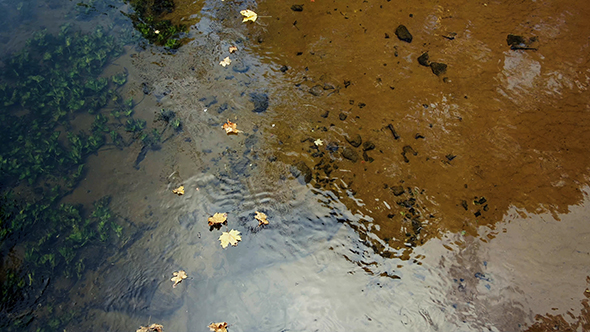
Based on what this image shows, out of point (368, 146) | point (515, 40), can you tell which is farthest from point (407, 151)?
point (515, 40)

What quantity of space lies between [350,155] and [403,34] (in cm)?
261

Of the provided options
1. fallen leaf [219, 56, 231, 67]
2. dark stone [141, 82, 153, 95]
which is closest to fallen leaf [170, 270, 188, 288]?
dark stone [141, 82, 153, 95]

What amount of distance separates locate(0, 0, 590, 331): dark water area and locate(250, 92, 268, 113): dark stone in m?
0.04

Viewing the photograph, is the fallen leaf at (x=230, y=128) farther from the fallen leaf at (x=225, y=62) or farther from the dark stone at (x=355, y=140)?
the dark stone at (x=355, y=140)

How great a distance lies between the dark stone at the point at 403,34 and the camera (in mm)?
5348

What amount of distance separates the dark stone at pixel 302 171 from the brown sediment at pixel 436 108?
0.11 metres

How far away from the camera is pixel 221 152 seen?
4551 millimetres

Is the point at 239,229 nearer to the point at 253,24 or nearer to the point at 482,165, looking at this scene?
the point at 482,165

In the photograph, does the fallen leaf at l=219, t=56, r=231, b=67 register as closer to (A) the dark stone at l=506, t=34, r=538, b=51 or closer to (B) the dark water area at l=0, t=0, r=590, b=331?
(B) the dark water area at l=0, t=0, r=590, b=331

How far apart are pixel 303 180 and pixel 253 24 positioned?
335cm

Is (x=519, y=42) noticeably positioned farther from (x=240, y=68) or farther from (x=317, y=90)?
(x=240, y=68)

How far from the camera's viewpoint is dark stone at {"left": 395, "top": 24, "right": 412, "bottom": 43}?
5348 mm

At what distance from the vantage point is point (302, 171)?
4285mm

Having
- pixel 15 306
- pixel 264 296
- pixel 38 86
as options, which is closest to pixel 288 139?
pixel 264 296
